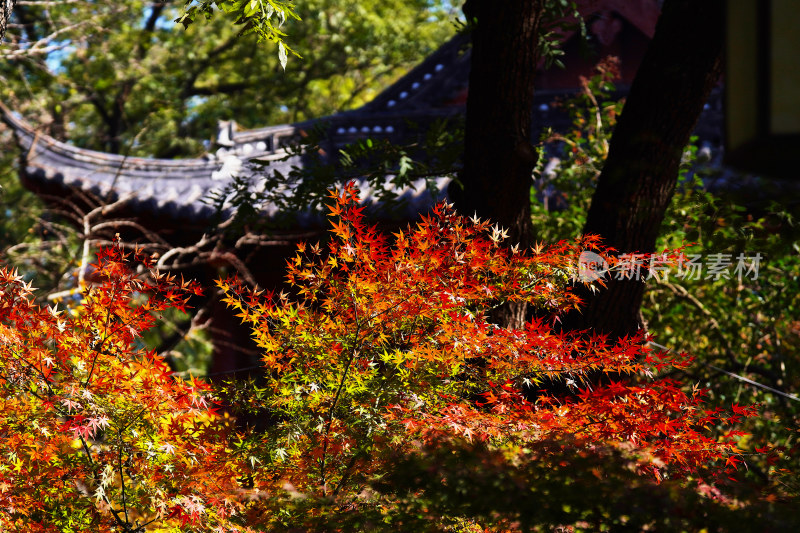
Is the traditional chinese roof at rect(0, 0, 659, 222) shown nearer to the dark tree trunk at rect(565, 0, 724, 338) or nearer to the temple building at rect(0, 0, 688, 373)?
the temple building at rect(0, 0, 688, 373)

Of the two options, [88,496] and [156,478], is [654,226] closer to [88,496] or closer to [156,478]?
[156,478]

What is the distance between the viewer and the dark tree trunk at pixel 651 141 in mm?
3545

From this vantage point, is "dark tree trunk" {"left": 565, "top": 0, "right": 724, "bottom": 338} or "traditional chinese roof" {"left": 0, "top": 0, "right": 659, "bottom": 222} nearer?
"dark tree trunk" {"left": 565, "top": 0, "right": 724, "bottom": 338}

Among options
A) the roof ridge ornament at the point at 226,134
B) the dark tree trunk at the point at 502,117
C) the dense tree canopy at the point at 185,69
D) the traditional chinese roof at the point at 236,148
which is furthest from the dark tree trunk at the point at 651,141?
the dense tree canopy at the point at 185,69

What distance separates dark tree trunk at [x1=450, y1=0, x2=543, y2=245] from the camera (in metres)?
3.84

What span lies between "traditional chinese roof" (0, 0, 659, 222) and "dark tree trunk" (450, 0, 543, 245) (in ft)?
5.38

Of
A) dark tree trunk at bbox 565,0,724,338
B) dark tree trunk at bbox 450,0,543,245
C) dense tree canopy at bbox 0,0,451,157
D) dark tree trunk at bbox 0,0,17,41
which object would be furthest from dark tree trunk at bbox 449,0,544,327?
dense tree canopy at bbox 0,0,451,157

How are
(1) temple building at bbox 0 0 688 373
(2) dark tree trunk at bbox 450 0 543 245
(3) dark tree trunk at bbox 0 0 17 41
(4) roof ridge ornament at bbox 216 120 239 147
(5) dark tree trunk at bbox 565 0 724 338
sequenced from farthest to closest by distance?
(4) roof ridge ornament at bbox 216 120 239 147
(1) temple building at bbox 0 0 688 373
(2) dark tree trunk at bbox 450 0 543 245
(5) dark tree trunk at bbox 565 0 724 338
(3) dark tree trunk at bbox 0 0 17 41

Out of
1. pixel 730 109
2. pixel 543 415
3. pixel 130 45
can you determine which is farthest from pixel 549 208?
pixel 130 45

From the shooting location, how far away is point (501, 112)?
390 cm

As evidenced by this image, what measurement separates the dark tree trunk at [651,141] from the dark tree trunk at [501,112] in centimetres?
42

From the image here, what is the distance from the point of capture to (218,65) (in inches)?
517

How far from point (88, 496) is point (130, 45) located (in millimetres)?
9842

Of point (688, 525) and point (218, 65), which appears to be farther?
point (218, 65)
